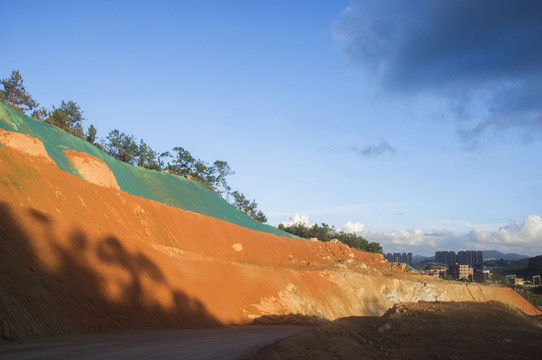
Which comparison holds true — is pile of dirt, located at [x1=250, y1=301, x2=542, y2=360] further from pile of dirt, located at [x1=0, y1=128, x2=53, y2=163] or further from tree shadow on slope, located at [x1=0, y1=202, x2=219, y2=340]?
pile of dirt, located at [x1=0, y1=128, x2=53, y2=163]

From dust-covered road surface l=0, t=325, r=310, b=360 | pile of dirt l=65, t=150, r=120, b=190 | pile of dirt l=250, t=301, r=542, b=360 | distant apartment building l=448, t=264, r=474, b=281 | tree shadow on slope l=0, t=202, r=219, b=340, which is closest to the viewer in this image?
pile of dirt l=250, t=301, r=542, b=360

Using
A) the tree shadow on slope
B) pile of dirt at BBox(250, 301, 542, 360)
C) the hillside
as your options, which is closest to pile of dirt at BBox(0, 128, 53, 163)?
the hillside

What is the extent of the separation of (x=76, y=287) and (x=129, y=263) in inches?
155

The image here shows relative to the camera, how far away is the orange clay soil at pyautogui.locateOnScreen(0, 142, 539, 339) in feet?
43.6

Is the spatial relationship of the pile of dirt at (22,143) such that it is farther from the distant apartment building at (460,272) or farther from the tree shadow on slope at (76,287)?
the distant apartment building at (460,272)

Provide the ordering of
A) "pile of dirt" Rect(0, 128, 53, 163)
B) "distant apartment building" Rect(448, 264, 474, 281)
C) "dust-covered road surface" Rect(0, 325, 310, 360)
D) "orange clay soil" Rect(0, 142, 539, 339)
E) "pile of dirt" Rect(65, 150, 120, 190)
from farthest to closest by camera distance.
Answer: "distant apartment building" Rect(448, 264, 474, 281) → "pile of dirt" Rect(65, 150, 120, 190) → "pile of dirt" Rect(0, 128, 53, 163) → "orange clay soil" Rect(0, 142, 539, 339) → "dust-covered road surface" Rect(0, 325, 310, 360)

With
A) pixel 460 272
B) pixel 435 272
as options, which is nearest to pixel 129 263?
pixel 435 272

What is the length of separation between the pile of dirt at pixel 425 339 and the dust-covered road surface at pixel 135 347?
6.33 feet

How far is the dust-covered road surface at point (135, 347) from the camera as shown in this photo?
9.54 metres

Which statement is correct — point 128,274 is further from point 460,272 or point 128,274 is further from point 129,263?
point 460,272

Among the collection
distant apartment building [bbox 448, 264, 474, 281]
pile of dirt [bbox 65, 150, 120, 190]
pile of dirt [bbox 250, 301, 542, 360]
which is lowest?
distant apartment building [bbox 448, 264, 474, 281]

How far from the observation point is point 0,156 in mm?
20219

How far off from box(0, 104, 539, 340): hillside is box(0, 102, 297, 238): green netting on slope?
0.16 m

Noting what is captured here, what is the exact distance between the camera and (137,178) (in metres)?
41.5
